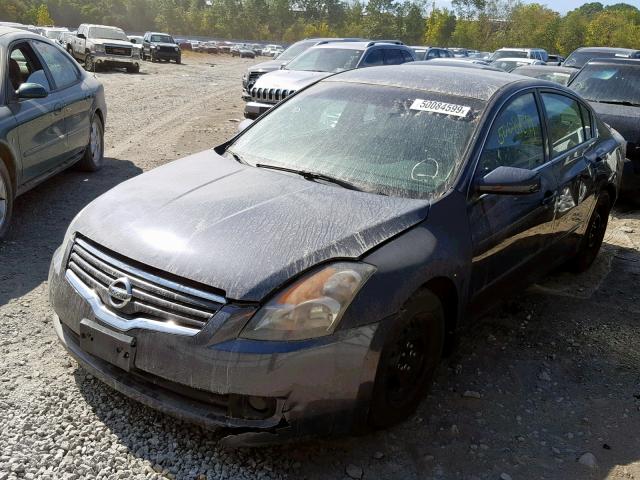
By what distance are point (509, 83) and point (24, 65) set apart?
4.61m

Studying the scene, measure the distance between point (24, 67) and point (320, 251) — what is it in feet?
15.6

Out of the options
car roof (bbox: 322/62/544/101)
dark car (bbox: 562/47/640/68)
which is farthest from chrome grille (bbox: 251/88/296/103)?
dark car (bbox: 562/47/640/68)

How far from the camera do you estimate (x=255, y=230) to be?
295cm

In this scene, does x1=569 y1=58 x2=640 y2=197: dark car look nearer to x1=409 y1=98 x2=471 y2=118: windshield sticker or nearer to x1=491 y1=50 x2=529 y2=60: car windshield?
x1=409 y1=98 x2=471 y2=118: windshield sticker

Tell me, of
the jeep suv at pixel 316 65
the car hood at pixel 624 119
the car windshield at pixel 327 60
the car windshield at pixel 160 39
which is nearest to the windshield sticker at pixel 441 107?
the car hood at pixel 624 119

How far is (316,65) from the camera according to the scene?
1261 cm

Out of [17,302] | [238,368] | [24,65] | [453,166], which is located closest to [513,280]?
[453,166]

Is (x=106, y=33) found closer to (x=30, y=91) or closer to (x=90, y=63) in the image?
(x=90, y=63)

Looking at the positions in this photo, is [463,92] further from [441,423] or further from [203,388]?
[203,388]

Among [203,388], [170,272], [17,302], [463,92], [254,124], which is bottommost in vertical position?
[17,302]

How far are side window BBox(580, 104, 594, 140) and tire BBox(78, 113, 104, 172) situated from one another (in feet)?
17.1

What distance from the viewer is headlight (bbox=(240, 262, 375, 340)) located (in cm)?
259

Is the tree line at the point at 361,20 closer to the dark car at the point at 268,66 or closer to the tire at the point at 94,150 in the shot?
the dark car at the point at 268,66

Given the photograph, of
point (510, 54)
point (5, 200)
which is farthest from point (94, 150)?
point (510, 54)
